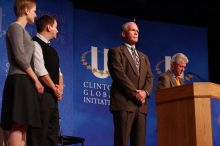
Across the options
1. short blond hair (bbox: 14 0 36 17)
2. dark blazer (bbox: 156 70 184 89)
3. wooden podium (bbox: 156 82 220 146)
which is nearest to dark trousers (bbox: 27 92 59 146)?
short blond hair (bbox: 14 0 36 17)

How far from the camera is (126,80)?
4.59m

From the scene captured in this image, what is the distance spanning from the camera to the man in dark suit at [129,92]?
4.53 metres

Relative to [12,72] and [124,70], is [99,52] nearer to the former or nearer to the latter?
[124,70]

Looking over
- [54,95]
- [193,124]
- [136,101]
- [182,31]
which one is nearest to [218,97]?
[193,124]

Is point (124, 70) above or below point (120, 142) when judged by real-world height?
above

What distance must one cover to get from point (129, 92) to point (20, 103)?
119 centimetres

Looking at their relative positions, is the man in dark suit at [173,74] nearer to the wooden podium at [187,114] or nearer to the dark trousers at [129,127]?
the wooden podium at [187,114]

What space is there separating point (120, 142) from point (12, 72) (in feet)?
4.15

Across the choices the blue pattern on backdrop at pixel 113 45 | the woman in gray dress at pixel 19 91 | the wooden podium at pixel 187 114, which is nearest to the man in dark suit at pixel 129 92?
the wooden podium at pixel 187 114

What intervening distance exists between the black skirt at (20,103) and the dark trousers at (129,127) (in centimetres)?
98

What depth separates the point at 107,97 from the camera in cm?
773

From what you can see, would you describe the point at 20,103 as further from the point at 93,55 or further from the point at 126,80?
the point at 93,55

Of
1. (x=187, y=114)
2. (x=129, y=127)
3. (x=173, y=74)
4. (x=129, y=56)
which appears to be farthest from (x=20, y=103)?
(x=173, y=74)

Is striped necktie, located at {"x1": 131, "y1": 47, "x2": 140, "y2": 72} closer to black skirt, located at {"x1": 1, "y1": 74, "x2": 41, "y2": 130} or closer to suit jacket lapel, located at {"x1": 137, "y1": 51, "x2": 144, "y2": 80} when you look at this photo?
suit jacket lapel, located at {"x1": 137, "y1": 51, "x2": 144, "y2": 80}
